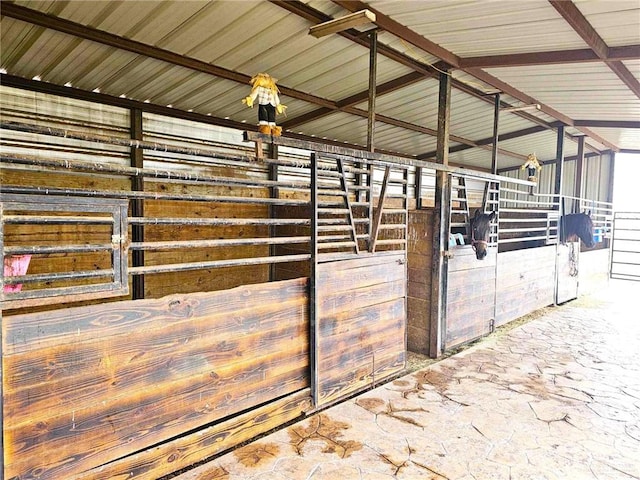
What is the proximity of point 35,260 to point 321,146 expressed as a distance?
319cm

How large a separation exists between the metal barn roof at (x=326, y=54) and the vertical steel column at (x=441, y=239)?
0.47 m

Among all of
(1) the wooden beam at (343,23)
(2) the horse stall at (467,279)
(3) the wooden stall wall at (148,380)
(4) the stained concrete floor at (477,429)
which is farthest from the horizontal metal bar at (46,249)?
(2) the horse stall at (467,279)

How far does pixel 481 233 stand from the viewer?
4.39 m

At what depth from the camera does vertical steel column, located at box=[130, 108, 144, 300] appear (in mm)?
4715

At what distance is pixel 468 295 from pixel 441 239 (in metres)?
0.85

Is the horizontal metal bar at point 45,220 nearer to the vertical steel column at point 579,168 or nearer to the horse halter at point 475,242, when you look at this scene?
the horse halter at point 475,242

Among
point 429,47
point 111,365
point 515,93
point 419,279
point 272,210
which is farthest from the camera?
point 272,210

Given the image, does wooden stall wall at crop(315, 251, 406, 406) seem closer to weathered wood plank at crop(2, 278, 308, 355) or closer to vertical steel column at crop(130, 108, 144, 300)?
weathered wood plank at crop(2, 278, 308, 355)

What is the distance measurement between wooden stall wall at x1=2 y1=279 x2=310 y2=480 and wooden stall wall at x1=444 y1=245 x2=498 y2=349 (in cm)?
213

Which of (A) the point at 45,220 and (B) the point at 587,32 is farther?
(B) the point at 587,32

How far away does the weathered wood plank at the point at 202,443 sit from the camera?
78.2 inches

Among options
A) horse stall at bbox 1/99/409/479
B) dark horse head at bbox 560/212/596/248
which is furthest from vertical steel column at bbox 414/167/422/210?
dark horse head at bbox 560/212/596/248

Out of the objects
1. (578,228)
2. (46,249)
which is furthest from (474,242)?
(46,249)

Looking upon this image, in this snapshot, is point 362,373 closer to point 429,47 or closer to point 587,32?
point 429,47
